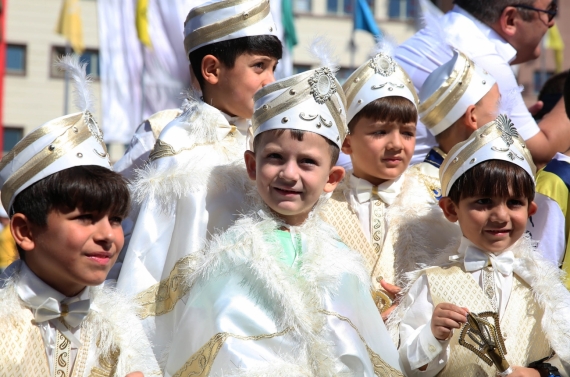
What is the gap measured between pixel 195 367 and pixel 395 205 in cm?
140

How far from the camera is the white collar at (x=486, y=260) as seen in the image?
401 centimetres

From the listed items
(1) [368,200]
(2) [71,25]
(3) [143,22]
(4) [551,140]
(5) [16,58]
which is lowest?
(5) [16,58]

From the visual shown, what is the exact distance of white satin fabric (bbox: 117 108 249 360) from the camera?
13.1 feet

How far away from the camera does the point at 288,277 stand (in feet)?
11.7

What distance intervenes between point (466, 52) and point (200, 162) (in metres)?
1.97

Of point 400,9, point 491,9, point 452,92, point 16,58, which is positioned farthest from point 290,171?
point 400,9

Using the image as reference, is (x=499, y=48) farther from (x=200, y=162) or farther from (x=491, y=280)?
(x=200, y=162)

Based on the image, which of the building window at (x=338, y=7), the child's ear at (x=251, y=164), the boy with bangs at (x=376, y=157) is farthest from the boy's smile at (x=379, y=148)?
the building window at (x=338, y=7)

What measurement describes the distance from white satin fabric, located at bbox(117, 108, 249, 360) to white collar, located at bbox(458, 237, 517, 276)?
99cm

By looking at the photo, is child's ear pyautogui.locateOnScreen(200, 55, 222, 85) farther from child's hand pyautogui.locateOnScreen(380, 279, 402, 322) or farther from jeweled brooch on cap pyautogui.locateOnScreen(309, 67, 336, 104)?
child's hand pyautogui.locateOnScreen(380, 279, 402, 322)

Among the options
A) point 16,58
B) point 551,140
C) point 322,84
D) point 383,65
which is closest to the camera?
point 322,84

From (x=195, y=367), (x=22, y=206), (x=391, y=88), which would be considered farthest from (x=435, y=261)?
(x=22, y=206)

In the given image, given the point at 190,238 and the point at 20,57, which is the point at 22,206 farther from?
the point at 20,57

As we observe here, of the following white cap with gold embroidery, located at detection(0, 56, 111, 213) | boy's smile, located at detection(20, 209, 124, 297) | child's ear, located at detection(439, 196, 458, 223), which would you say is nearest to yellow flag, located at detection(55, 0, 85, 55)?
child's ear, located at detection(439, 196, 458, 223)
